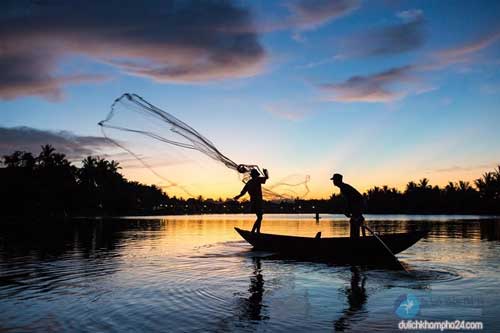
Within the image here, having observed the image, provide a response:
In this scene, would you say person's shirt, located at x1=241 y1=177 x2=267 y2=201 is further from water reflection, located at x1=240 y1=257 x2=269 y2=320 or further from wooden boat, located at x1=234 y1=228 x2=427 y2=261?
water reflection, located at x1=240 y1=257 x2=269 y2=320

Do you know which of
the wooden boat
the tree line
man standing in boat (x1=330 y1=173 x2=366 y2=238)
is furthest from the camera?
the tree line

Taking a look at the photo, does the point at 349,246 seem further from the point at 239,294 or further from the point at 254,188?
the point at 239,294

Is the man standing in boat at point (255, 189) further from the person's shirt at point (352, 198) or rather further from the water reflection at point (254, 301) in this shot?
the water reflection at point (254, 301)

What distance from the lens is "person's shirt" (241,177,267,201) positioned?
20.9 m

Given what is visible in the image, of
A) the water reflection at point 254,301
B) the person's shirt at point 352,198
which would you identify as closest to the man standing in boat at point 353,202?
the person's shirt at point 352,198

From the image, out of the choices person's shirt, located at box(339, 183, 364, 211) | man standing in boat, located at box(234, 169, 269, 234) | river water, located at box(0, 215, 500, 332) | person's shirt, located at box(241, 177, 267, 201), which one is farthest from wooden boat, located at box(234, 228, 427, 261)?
person's shirt, located at box(241, 177, 267, 201)

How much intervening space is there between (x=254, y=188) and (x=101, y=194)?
120188mm

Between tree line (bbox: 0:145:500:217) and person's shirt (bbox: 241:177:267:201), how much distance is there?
5.11 feet

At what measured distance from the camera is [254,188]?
2103 centimetres

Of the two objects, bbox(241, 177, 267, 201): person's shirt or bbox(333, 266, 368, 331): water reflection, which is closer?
bbox(333, 266, 368, 331): water reflection

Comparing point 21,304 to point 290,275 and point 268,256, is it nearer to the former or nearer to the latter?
point 290,275

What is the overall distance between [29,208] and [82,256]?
2953 inches

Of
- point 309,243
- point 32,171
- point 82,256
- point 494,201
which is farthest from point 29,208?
point 494,201

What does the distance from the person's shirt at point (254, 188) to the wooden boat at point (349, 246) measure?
2645mm
